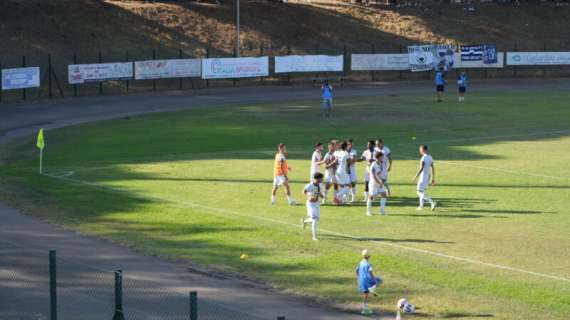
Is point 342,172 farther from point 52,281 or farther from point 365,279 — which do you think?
point 52,281

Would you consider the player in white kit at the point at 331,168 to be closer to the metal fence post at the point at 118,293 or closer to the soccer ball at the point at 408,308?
A: the soccer ball at the point at 408,308

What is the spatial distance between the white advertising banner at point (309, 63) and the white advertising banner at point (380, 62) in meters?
1.30

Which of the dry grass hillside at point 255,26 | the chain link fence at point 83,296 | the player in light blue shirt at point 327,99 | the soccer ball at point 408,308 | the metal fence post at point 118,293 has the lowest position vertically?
the soccer ball at point 408,308

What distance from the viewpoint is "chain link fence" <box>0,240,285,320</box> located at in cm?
1886

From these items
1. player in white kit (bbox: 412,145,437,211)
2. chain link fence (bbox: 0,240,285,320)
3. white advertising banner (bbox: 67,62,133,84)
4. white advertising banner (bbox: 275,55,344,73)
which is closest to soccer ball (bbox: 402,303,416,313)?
chain link fence (bbox: 0,240,285,320)

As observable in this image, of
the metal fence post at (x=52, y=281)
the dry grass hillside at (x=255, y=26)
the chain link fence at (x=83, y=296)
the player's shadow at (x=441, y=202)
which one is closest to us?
the metal fence post at (x=52, y=281)

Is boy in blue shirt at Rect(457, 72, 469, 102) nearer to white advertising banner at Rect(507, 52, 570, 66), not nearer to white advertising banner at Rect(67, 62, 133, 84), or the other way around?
white advertising banner at Rect(507, 52, 570, 66)

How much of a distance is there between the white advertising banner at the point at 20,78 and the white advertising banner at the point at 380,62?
24.4 m

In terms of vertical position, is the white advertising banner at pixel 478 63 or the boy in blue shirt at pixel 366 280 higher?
the white advertising banner at pixel 478 63

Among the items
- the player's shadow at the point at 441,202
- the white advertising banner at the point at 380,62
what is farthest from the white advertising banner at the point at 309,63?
the player's shadow at the point at 441,202

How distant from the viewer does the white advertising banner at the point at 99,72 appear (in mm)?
64438

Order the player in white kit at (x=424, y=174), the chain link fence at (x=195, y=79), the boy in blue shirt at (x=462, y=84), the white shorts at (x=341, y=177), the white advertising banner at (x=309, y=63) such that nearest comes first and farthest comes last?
the player in white kit at (x=424, y=174)
the white shorts at (x=341, y=177)
the boy in blue shirt at (x=462, y=84)
the chain link fence at (x=195, y=79)
the white advertising banner at (x=309, y=63)

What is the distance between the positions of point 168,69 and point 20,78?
36.4ft

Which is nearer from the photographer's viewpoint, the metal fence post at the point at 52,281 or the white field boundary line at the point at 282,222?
the metal fence post at the point at 52,281
